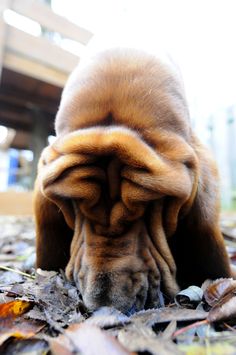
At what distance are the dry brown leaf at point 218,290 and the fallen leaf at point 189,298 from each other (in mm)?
36

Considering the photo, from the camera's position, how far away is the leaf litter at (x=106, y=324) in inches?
37.4

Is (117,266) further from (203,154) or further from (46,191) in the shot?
(203,154)

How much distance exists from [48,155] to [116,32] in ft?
3.32

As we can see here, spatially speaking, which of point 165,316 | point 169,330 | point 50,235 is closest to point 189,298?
point 165,316

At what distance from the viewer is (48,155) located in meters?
1.65

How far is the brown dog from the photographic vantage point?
55.3 inches

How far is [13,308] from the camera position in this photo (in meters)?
1.28

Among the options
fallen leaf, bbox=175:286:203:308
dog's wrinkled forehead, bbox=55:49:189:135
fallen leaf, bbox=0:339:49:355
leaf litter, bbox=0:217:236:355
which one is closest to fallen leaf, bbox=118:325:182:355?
→ leaf litter, bbox=0:217:236:355

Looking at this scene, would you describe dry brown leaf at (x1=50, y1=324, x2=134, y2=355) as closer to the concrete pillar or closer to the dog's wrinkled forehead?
the dog's wrinkled forehead

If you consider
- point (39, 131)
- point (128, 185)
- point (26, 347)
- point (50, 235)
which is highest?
point (39, 131)

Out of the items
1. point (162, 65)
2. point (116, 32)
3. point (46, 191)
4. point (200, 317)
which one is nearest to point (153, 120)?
point (162, 65)

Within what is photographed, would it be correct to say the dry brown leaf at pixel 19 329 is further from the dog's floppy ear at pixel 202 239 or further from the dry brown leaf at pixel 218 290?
the dog's floppy ear at pixel 202 239

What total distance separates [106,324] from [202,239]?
0.82 m

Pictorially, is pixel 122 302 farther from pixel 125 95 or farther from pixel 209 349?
pixel 125 95
